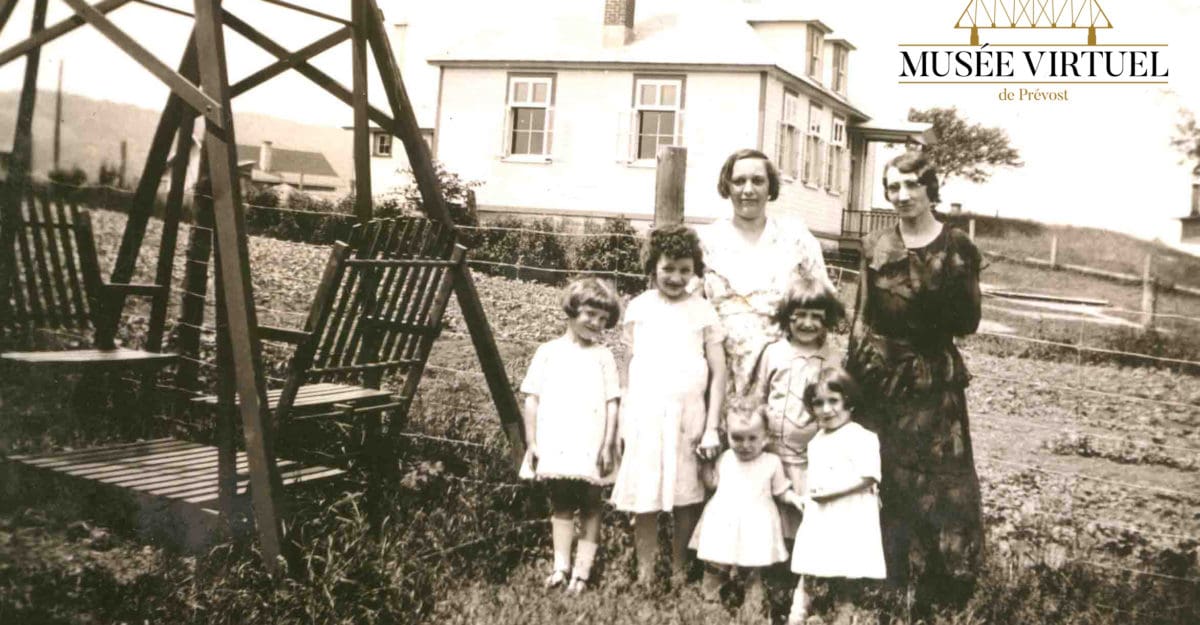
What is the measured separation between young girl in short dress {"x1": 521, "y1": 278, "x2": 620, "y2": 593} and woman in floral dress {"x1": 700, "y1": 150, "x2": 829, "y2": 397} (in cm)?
45

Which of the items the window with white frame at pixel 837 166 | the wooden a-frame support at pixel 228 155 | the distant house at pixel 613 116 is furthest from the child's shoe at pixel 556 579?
the window with white frame at pixel 837 166

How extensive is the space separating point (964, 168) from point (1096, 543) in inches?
65.4

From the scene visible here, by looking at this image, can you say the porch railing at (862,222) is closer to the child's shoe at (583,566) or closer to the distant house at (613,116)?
the distant house at (613,116)

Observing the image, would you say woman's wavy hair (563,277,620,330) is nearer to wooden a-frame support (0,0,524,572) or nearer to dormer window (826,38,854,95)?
wooden a-frame support (0,0,524,572)

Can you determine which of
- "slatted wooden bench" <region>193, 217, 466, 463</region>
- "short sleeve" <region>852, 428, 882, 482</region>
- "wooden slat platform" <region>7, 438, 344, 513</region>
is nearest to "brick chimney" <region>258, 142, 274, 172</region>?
"slatted wooden bench" <region>193, 217, 466, 463</region>

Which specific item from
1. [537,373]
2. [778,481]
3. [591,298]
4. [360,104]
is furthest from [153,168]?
[778,481]

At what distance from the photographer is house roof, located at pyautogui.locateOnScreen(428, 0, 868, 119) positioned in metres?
4.87

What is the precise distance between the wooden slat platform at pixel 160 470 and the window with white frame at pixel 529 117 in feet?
6.17

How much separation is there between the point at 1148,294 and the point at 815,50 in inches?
95.9

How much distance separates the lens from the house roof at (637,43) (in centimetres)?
487

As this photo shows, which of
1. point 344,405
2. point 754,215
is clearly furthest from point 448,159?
point 754,215

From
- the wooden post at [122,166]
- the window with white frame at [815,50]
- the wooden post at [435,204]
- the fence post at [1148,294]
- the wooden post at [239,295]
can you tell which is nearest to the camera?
the wooden post at [239,295]

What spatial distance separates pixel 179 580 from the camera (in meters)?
3.48

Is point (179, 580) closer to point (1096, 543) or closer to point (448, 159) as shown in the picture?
point (448, 159)
